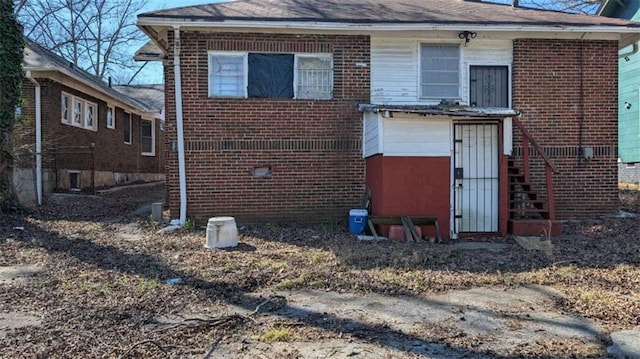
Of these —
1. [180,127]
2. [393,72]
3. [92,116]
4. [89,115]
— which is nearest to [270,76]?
[180,127]

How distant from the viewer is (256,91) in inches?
416

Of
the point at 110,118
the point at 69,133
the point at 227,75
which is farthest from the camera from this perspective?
the point at 110,118

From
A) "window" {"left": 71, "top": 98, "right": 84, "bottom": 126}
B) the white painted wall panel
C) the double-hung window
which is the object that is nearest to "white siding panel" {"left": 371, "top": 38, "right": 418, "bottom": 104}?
the white painted wall panel

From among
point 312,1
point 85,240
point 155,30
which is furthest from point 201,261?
point 312,1

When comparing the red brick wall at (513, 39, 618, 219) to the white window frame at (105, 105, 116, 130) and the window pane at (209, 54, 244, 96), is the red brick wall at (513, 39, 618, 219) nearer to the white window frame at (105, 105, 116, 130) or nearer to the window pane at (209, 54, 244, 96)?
the window pane at (209, 54, 244, 96)

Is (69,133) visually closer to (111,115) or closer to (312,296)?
(111,115)

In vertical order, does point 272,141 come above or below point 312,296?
above

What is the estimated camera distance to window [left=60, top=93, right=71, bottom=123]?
15780 mm

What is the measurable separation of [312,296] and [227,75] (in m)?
6.42

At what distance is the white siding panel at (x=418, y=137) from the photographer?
9328 millimetres

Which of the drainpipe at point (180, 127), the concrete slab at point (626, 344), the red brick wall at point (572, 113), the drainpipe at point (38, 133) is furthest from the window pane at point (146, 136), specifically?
the concrete slab at point (626, 344)

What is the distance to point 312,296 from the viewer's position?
552 cm

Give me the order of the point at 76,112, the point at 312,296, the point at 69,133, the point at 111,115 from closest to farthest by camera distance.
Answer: the point at 312,296 → the point at 69,133 → the point at 76,112 → the point at 111,115

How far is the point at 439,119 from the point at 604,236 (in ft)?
12.0
